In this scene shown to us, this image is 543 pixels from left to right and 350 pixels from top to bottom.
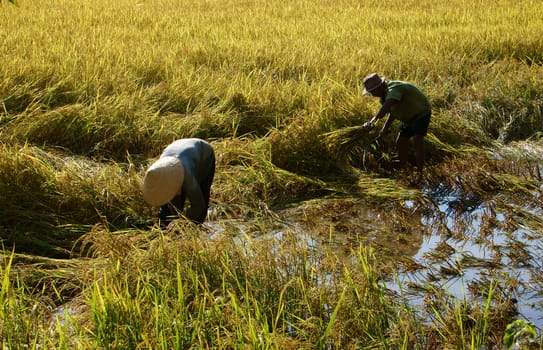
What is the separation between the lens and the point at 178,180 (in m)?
3.38

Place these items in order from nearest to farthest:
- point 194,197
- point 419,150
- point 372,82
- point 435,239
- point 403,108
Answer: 1. point 194,197
2. point 435,239
3. point 372,82
4. point 403,108
5. point 419,150

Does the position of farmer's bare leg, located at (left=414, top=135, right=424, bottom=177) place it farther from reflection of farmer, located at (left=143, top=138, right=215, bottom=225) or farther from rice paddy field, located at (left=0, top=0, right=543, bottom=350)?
reflection of farmer, located at (left=143, top=138, right=215, bottom=225)

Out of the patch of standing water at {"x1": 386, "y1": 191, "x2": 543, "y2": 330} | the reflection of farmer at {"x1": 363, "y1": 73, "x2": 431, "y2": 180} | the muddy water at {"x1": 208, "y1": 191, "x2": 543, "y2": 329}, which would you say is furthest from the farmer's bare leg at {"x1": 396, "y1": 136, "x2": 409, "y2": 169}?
the patch of standing water at {"x1": 386, "y1": 191, "x2": 543, "y2": 330}

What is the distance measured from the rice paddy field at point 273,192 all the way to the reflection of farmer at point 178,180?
0.47ft

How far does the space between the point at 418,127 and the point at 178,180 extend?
7.62 ft

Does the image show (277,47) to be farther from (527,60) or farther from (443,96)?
(527,60)

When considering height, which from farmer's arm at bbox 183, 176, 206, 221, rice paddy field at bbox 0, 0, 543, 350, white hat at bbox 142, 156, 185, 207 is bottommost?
rice paddy field at bbox 0, 0, 543, 350

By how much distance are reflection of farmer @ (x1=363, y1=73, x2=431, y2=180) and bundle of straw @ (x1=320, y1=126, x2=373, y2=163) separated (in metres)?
0.23

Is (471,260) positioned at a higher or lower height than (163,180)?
lower

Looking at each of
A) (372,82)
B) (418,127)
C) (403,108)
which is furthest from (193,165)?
(418,127)

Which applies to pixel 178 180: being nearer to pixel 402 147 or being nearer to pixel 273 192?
pixel 273 192

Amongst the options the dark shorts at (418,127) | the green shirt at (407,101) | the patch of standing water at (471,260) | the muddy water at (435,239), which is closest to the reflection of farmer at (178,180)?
the muddy water at (435,239)

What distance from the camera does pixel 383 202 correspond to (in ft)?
15.7

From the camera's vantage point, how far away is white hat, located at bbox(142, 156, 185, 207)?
10.9 ft
